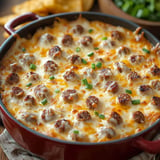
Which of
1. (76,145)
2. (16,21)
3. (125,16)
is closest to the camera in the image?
(76,145)

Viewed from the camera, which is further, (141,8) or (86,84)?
(141,8)

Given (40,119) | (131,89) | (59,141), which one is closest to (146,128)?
(131,89)

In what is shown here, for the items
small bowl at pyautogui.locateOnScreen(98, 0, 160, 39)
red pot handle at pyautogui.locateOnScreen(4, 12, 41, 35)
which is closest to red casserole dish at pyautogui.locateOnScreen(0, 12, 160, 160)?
red pot handle at pyautogui.locateOnScreen(4, 12, 41, 35)

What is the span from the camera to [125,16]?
560cm

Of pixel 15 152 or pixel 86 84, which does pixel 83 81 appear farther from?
pixel 15 152

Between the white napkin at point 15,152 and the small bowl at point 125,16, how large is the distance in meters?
2.13

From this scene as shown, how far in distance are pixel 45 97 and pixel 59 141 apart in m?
0.81

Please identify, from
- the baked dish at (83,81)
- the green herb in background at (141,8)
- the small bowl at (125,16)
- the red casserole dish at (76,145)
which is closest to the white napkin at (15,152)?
the red casserole dish at (76,145)

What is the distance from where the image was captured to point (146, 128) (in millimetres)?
3574

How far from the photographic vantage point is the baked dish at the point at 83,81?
373cm

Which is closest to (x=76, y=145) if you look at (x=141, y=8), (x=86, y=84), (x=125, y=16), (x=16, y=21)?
(x=86, y=84)

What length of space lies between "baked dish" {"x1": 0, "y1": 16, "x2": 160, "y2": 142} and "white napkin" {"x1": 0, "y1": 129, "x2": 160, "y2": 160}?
1.44ft

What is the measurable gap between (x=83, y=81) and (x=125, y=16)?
77.9 inches

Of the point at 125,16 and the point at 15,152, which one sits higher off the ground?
the point at 125,16
